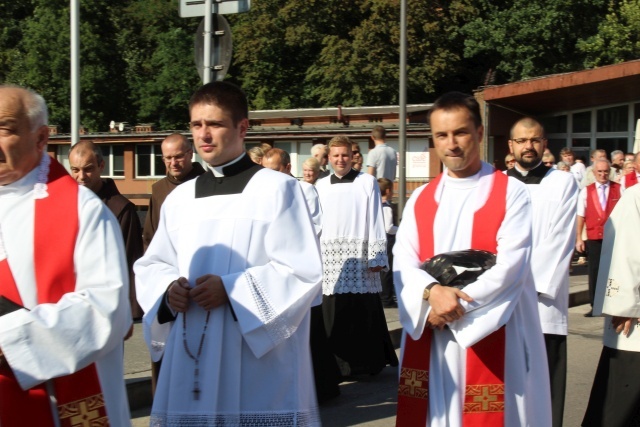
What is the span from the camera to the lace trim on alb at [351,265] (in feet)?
27.2

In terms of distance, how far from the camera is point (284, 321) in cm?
381

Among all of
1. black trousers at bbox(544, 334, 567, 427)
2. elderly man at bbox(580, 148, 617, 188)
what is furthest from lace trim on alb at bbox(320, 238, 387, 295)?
elderly man at bbox(580, 148, 617, 188)

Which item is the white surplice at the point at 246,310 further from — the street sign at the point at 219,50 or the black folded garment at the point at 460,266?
the street sign at the point at 219,50

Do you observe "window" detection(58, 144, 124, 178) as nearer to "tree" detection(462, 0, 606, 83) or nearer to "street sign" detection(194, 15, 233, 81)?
"tree" detection(462, 0, 606, 83)

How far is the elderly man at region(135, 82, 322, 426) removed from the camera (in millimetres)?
3768

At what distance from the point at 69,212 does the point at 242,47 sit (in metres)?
44.0

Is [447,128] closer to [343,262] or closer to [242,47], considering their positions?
[343,262]

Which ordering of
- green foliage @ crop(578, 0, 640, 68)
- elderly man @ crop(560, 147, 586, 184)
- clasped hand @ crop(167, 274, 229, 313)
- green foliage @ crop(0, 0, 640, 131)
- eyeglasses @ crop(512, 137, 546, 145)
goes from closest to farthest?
clasped hand @ crop(167, 274, 229, 313)
eyeglasses @ crop(512, 137, 546, 145)
elderly man @ crop(560, 147, 586, 184)
green foliage @ crop(578, 0, 640, 68)
green foliage @ crop(0, 0, 640, 131)

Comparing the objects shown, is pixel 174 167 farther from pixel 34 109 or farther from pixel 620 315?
pixel 34 109

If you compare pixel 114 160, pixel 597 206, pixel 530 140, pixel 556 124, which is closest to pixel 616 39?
pixel 556 124

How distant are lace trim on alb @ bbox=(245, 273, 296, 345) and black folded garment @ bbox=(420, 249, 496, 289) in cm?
81

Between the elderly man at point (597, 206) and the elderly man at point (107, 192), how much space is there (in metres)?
7.18

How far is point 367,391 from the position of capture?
25.8 feet

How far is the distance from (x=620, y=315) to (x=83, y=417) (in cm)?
316
